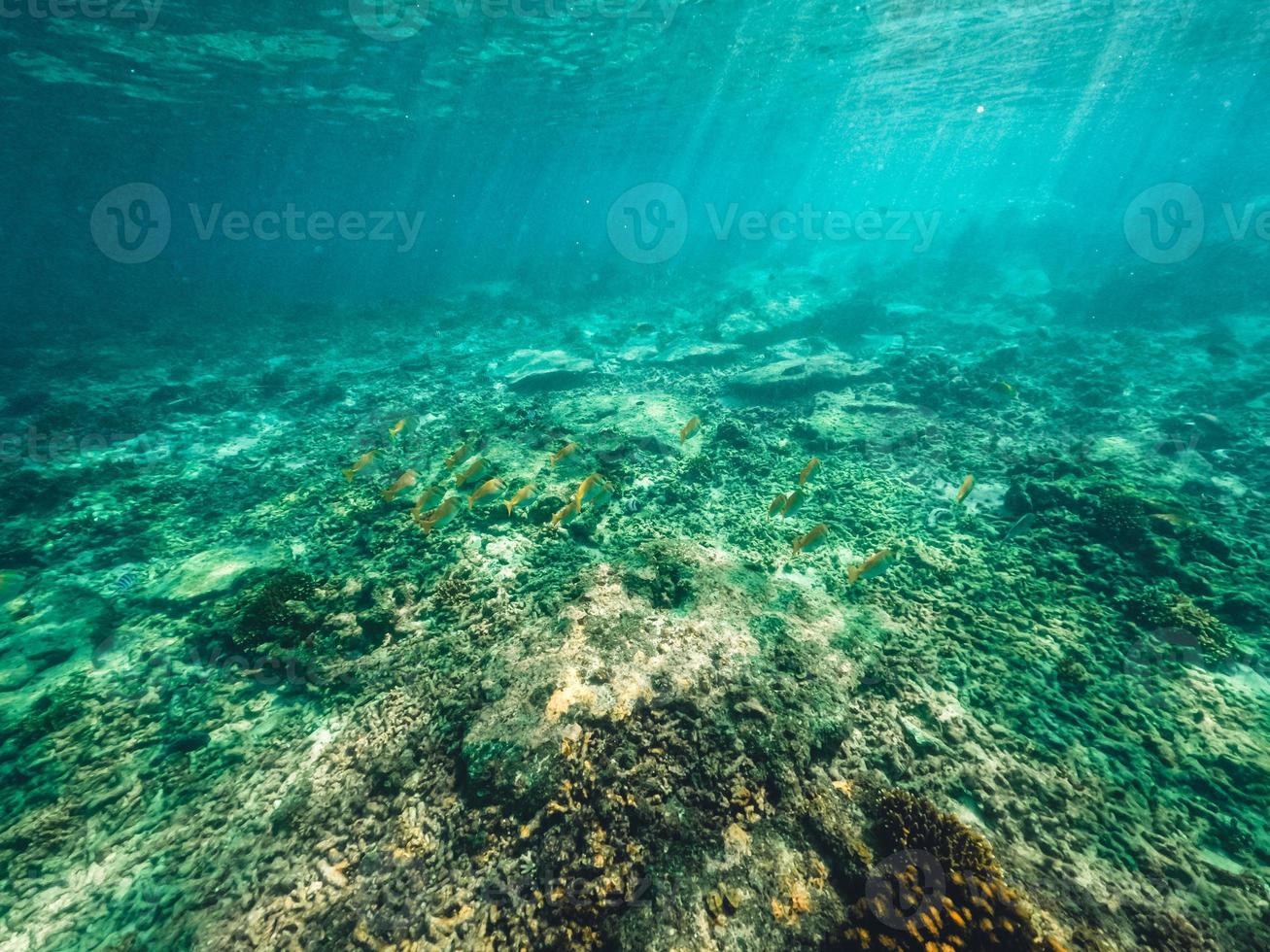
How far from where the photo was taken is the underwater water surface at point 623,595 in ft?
12.3

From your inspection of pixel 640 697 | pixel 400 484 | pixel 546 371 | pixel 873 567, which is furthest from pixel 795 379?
pixel 640 697

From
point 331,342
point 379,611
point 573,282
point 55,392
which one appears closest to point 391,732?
point 379,611

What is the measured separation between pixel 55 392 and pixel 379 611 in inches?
752

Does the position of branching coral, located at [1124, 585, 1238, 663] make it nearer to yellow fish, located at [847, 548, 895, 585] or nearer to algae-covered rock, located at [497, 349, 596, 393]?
yellow fish, located at [847, 548, 895, 585]

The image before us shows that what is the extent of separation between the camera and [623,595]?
619 cm

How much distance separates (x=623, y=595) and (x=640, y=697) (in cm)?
158

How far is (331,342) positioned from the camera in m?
22.0

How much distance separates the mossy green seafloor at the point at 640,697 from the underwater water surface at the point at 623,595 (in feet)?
0.13

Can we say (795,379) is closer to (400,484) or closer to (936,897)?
(400,484)

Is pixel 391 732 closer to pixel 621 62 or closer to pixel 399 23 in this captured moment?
pixel 399 23

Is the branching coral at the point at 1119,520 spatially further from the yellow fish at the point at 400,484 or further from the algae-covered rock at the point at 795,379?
the yellow fish at the point at 400,484

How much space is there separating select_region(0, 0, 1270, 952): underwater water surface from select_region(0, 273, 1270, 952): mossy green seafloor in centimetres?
4

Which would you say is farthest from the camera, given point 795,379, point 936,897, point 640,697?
point 795,379

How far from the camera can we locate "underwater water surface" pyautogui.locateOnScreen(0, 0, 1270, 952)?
3.76m
